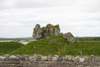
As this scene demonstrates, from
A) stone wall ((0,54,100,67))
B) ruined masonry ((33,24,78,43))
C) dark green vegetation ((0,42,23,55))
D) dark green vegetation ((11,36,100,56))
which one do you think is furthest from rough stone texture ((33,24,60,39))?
stone wall ((0,54,100,67))

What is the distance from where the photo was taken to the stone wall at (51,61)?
28.0 feet

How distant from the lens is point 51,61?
28.4ft

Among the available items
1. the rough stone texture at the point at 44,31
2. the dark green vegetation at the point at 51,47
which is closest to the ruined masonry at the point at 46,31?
the rough stone texture at the point at 44,31

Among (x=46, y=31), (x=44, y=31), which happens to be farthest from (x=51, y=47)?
(x=44, y=31)

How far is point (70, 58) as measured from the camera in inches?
337

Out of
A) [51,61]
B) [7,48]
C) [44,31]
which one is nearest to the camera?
[51,61]

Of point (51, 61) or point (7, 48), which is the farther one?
point (7, 48)

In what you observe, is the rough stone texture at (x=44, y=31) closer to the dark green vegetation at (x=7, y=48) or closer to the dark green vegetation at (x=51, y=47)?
the dark green vegetation at (x=7, y=48)

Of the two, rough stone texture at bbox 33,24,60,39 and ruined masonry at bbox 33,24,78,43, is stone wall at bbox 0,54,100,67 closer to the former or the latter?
ruined masonry at bbox 33,24,78,43

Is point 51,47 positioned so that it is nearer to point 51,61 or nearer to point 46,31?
point 46,31

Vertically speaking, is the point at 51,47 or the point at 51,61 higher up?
the point at 51,61

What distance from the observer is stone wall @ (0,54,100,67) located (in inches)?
336

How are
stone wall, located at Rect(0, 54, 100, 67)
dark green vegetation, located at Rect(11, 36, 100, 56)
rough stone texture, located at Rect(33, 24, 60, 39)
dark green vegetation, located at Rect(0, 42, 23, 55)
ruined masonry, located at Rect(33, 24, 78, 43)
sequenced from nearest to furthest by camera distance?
stone wall, located at Rect(0, 54, 100, 67), dark green vegetation, located at Rect(11, 36, 100, 56), dark green vegetation, located at Rect(0, 42, 23, 55), ruined masonry, located at Rect(33, 24, 78, 43), rough stone texture, located at Rect(33, 24, 60, 39)

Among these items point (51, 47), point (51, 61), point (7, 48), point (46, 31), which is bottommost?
point (7, 48)
